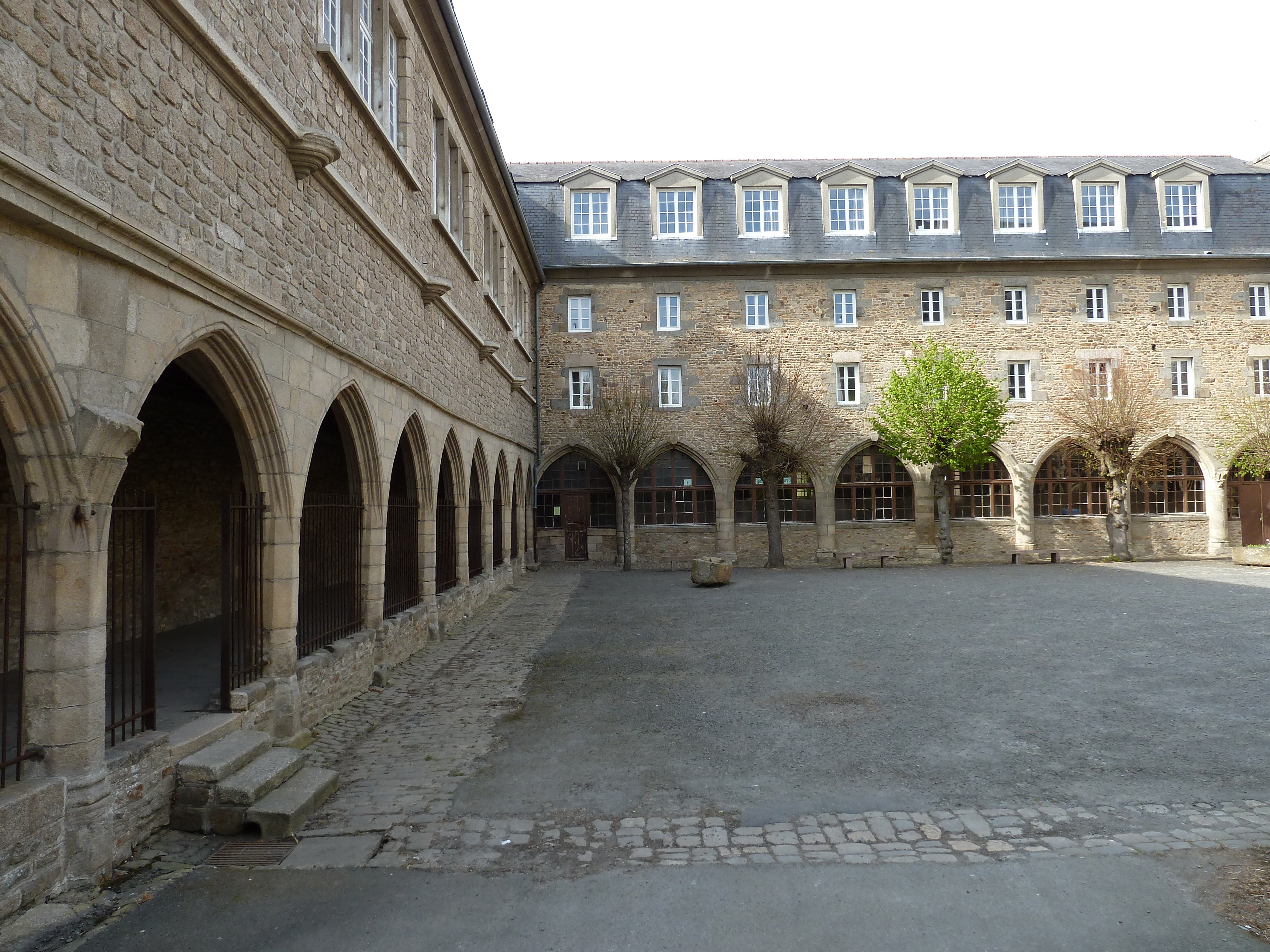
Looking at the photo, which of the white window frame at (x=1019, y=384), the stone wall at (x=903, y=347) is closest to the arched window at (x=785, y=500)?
the stone wall at (x=903, y=347)

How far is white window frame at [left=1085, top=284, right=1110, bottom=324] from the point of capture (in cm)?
2197

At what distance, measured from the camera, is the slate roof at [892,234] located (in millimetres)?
21828

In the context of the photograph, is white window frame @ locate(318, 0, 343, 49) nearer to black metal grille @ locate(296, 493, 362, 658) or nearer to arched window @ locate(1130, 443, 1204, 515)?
black metal grille @ locate(296, 493, 362, 658)

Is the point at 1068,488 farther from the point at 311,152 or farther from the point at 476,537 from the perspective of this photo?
the point at 311,152

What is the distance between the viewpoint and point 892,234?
22.1 meters

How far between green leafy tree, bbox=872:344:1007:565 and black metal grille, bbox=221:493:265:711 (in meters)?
17.2

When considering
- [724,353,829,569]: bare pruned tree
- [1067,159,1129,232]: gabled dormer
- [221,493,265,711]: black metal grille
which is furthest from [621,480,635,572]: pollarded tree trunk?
[221,493,265,711]: black metal grille

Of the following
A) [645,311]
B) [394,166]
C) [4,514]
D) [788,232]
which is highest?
[788,232]

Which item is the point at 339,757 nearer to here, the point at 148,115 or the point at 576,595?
the point at 148,115

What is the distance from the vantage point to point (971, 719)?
245 inches

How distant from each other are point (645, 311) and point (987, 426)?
9177 mm

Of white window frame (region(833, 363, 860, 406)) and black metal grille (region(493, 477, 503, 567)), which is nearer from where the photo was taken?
black metal grille (region(493, 477, 503, 567))

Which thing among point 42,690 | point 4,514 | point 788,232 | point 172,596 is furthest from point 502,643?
point 788,232

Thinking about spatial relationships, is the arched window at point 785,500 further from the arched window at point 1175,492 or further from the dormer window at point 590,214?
the arched window at point 1175,492
